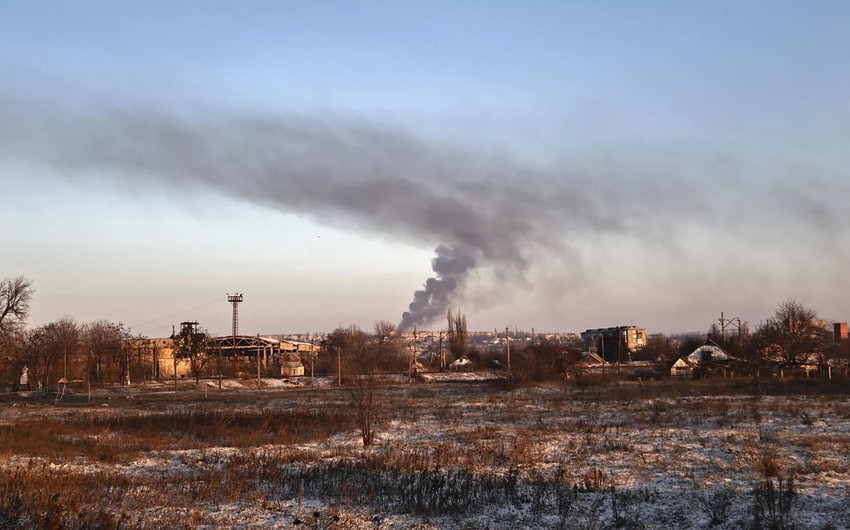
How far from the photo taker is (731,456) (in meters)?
14.6

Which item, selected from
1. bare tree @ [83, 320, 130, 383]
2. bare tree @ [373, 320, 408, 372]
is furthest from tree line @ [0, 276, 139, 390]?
bare tree @ [373, 320, 408, 372]

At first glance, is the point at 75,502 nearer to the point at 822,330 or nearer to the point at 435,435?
the point at 435,435

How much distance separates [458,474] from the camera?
12422 millimetres

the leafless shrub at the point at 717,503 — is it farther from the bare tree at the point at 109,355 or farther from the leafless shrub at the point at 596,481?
the bare tree at the point at 109,355

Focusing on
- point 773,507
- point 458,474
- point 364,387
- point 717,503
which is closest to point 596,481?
point 717,503

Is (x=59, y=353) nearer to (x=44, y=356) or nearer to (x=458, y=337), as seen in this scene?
(x=44, y=356)

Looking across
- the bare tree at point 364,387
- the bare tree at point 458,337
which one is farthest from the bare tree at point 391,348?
the bare tree at point 364,387

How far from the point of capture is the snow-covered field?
31.2 feet

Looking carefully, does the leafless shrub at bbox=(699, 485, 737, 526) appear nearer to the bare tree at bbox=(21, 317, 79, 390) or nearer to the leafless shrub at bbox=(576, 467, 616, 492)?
the leafless shrub at bbox=(576, 467, 616, 492)

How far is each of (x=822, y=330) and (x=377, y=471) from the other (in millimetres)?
60014

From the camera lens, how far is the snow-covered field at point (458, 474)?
9.51 meters

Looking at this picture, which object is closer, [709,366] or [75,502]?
[75,502]

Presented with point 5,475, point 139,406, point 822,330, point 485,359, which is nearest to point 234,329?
point 485,359

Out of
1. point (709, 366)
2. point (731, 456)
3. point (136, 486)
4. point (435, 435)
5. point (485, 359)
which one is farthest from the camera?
point (485, 359)
